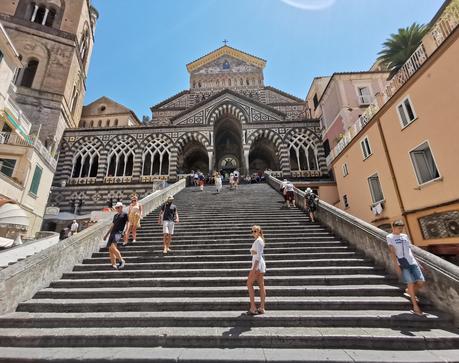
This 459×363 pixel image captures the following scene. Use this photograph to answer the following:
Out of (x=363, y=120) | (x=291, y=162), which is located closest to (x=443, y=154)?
(x=363, y=120)

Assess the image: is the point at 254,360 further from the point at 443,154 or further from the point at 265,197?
the point at 265,197

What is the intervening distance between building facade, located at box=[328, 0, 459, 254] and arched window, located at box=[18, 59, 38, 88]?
29537 millimetres

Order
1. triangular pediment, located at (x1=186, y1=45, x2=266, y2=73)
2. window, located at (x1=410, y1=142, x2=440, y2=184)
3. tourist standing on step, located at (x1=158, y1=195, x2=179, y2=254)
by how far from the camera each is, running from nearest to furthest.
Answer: tourist standing on step, located at (x1=158, y1=195, x2=179, y2=254), window, located at (x1=410, y1=142, x2=440, y2=184), triangular pediment, located at (x1=186, y1=45, x2=266, y2=73)

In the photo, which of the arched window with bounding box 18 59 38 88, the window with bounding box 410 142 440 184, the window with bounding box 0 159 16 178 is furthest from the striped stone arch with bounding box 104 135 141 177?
the window with bounding box 410 142 440 184

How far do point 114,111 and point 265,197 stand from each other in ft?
93.3

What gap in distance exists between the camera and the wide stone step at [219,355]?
3.06 metres

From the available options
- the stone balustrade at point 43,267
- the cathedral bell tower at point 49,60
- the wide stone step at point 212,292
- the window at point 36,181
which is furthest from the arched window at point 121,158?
the wide stone step at point 212,292

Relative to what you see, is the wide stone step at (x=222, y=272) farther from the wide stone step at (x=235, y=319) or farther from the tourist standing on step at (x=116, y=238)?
the wide stone step at (x=235, y=319)

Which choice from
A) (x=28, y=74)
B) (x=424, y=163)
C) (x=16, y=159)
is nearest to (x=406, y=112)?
(x=424, y=163)

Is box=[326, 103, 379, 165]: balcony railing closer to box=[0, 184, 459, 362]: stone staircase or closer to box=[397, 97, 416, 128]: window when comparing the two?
box=[397, 97, 416, 128]: window

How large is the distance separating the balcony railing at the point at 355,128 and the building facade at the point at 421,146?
10 centimetres

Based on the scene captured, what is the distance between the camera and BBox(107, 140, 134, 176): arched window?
22.9 m

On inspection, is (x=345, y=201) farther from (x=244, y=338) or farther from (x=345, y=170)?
(x=244, y=338)

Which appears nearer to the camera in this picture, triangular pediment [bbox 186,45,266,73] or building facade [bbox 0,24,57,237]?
building facade [bbox 0,24,57,237]
